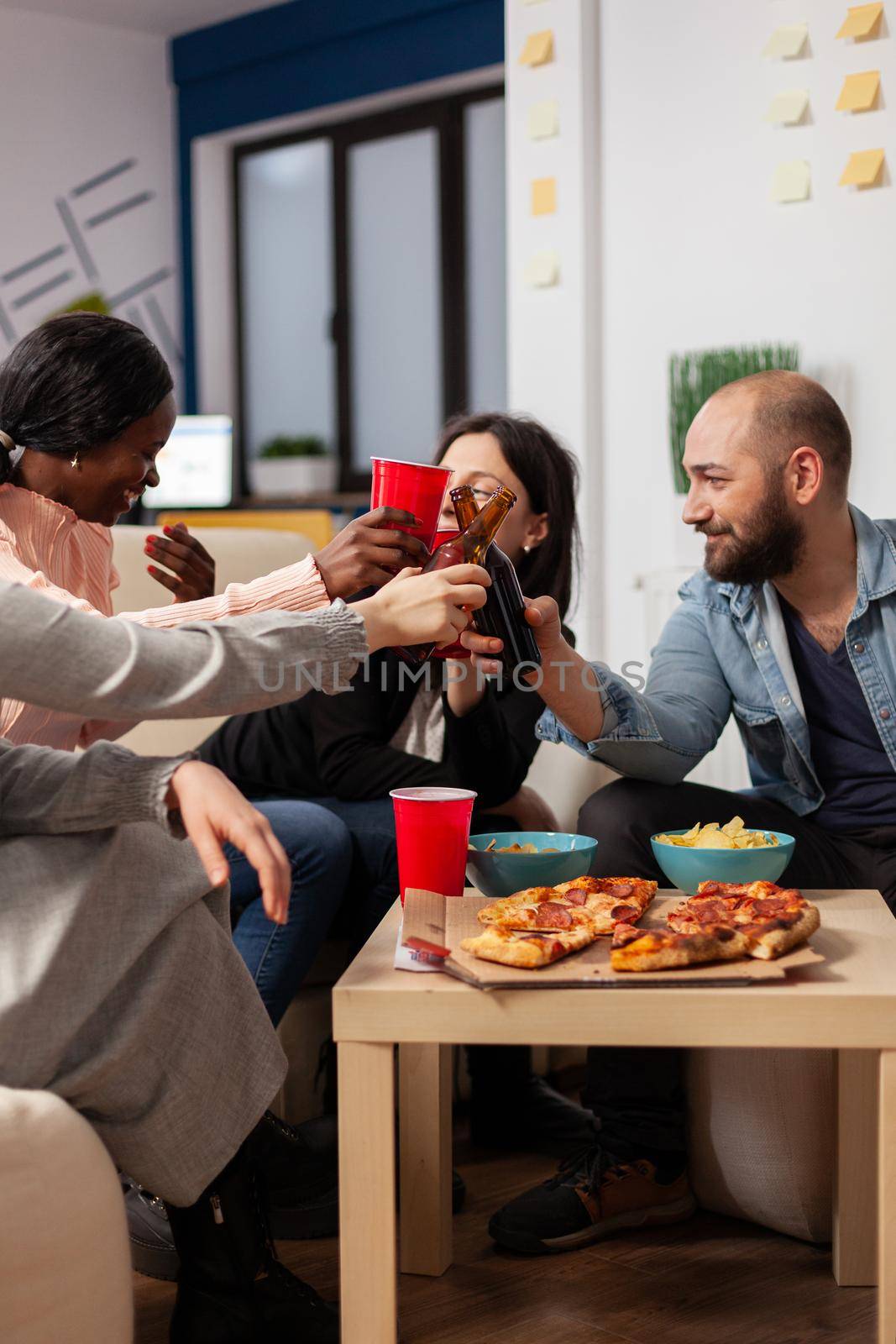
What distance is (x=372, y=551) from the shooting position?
151cm

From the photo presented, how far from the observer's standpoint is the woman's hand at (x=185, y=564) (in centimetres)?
196

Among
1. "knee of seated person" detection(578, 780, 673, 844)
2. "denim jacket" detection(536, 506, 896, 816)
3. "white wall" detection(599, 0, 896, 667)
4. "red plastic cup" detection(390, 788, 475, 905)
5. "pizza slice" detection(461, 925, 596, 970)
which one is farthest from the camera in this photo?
"white wall" detection(599, 0, 896, 667)

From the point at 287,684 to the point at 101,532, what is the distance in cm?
73

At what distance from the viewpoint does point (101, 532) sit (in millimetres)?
1895

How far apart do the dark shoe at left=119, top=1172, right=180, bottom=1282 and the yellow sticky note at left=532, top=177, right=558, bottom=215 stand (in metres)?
2.93

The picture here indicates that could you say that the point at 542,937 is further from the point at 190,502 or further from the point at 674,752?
the point at 190,502

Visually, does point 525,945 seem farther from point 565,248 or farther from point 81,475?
point 565,248

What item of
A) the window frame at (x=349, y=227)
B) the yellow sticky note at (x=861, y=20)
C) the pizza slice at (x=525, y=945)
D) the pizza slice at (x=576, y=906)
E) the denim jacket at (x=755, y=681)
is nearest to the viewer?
the pizza slice at (x=525, y=945)

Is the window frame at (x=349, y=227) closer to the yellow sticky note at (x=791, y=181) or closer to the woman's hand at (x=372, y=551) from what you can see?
the yellow sticky note at (x=791, y=181)

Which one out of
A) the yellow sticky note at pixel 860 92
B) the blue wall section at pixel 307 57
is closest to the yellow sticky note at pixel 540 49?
the yellow sticky note at pixel 860 92

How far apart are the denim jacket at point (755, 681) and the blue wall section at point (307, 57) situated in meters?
4.24

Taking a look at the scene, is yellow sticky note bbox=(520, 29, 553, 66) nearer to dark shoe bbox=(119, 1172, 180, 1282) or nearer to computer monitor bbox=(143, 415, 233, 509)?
computer monitor bbox=(143, 415, 233, 509)

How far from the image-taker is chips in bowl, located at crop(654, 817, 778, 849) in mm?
1544

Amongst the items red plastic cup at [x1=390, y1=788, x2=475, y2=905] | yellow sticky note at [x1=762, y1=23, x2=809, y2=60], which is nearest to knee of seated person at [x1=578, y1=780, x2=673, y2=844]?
red plastic cup at [x1=390, y1=788, x2=475, y2=905]
